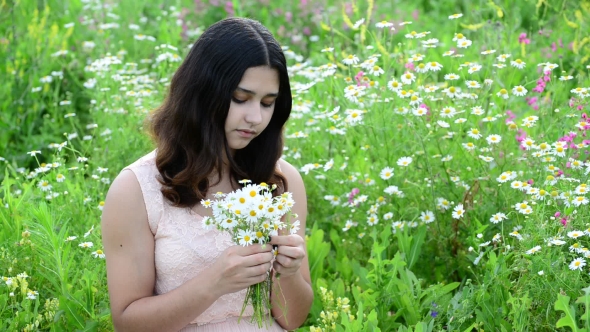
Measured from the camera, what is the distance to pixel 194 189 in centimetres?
222

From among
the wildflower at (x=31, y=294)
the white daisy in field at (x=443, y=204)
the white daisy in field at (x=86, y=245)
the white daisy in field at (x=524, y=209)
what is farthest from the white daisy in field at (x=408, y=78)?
the wildflower at (x=31, y=294)

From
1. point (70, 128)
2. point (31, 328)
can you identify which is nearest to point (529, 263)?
point (31, 328)

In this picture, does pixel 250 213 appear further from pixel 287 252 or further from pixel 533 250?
pixel 533 250

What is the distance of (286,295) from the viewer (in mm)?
2250

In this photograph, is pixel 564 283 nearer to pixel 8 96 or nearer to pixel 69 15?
pixel 8 96

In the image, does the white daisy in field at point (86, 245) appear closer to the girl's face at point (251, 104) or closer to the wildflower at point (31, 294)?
the wildflower at point (31, 294)

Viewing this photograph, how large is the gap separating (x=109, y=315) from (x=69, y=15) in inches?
147

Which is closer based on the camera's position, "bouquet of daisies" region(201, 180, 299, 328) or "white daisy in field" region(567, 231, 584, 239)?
"bouquet of daisies" region(201, 180, 299, 328)

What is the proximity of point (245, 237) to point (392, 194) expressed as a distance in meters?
1.34

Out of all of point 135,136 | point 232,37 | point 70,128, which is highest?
point 232,37

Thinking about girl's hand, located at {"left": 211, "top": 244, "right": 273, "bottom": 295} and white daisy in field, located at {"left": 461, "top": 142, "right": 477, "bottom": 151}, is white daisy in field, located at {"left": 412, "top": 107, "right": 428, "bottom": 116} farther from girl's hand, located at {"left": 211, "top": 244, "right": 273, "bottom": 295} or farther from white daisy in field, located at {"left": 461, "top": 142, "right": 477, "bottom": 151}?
girl's hand, located at {"left": 211, "top": 244, "right": 273, "bottom": 295}

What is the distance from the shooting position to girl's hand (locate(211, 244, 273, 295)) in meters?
1.89

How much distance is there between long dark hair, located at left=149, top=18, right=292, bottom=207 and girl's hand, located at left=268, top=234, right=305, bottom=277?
372 mm

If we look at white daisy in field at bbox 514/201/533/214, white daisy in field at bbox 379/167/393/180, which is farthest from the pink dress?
white daisy in field at bbox 379/167/393/180
